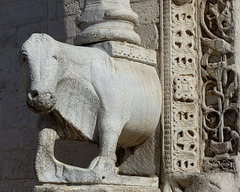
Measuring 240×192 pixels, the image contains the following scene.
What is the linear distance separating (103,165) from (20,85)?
1791 mm

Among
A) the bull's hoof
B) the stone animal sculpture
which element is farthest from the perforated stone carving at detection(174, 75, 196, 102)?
the bull's hoof

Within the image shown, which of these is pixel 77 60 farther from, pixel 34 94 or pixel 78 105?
pixel 34 94

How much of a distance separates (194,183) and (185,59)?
77cm

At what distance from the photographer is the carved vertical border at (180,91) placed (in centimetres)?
419

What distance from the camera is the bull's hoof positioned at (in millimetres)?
3748

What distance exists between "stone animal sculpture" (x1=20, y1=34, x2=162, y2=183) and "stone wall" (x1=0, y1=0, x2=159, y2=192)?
2.86ft

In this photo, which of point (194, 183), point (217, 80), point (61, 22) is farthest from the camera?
point (61, 22)

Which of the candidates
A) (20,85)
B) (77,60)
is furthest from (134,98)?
(20,85)

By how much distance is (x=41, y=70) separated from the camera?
3639mm

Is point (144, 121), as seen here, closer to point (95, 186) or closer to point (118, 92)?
point (118, 92)

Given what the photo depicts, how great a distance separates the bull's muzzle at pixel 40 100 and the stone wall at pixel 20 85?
1.14m

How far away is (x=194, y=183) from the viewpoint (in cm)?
399

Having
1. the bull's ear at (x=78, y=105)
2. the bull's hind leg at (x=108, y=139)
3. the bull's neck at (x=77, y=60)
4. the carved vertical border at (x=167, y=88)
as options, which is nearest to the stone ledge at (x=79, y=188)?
the bull's hind leg at (x=108, y=139)

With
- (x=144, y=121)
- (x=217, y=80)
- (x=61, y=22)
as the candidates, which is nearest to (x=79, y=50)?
(x=144, y=121)
